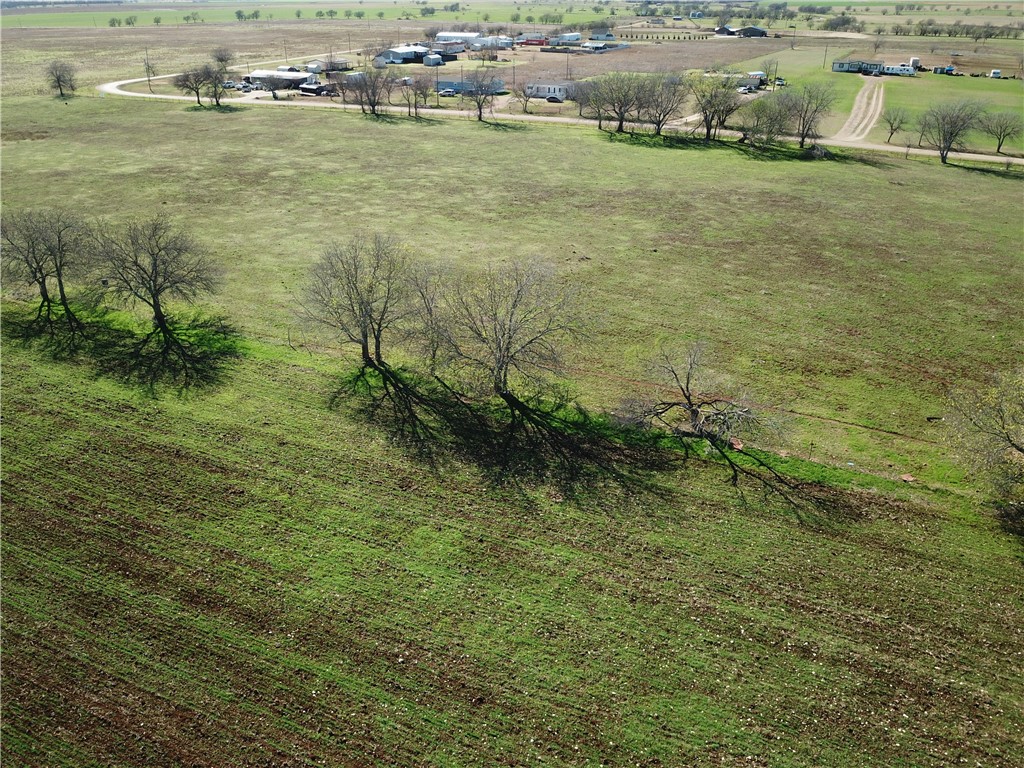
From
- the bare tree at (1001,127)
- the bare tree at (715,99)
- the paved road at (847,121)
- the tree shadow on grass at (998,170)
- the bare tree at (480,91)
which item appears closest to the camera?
the tree shadow on grass at (998,170)

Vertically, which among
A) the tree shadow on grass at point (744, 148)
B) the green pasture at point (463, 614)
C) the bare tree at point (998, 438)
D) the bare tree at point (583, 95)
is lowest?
the green pasture at point (463, 614)

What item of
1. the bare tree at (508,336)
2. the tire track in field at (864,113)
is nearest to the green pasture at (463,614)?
the bare tree at (508,336)

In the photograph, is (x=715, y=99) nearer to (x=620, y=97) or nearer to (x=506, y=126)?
(x=620, y=97)

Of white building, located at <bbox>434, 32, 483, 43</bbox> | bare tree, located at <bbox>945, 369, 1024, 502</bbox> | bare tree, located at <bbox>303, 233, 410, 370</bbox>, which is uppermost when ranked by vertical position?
white building, located at <bbox>434, 32, 483, 43</bbox>

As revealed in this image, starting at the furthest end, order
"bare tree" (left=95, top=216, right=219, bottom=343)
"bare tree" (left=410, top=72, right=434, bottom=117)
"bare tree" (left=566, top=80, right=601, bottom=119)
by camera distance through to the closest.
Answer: "bare tree" (left=410, top=72, right=434, bottom=117), "bare tree" (left=566, top=80, right=601, bottom=119), "bare tree" (left=95, top=216, right=219, bottom=343)

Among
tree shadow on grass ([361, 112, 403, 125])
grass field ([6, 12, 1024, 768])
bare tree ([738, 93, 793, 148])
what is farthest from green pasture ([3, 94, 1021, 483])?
bare tree ([738, 93, 793, 148])

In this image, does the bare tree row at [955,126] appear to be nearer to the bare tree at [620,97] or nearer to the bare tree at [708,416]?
the bare tree at [620,97]

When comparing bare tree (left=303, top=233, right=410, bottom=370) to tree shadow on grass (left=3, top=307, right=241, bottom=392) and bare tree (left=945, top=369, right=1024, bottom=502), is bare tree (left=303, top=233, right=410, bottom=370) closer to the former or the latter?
tree shadow on grass (left=3, top=307, right=241, bottom=392)

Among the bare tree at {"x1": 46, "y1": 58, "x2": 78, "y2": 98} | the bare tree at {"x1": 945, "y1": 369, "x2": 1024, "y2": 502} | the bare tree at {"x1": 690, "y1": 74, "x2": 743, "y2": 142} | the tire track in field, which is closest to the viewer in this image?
the bare tree at {"x1": 945, "y1": 369, "x2": 1024, "y2": 502}
